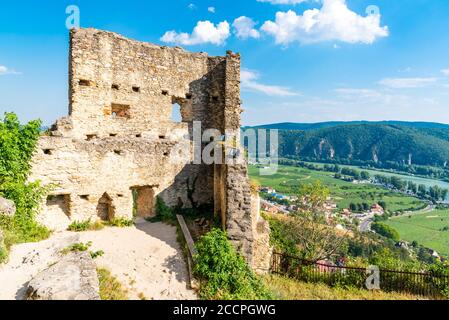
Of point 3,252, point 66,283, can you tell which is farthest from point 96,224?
point 66,283

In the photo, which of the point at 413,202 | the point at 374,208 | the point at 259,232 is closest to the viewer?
the point at 259,232

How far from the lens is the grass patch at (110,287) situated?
21.9ft

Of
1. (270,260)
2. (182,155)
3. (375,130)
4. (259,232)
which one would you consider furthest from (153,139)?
(375,130)

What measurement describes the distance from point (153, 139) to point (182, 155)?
1.52 m

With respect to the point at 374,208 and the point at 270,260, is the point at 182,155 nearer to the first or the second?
the point at 270,260

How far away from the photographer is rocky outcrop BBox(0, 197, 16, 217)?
27.9ft

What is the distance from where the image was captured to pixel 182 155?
1394cm

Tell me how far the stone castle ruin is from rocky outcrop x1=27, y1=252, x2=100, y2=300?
4.23 meters

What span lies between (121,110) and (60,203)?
16.0 feet

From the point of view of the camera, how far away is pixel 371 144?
149 m

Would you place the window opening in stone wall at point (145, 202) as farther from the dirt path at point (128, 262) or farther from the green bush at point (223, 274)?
the green bush at point (223, 274)

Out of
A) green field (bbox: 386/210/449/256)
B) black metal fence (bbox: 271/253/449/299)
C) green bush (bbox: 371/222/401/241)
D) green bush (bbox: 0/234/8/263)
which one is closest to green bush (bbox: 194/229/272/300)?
black metal fence (bbox: 271/253/449/299)

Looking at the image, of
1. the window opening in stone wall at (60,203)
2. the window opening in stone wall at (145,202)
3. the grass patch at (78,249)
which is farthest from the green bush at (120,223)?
the grass patch at (78,249)

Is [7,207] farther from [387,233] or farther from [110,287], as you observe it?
[387,233]
